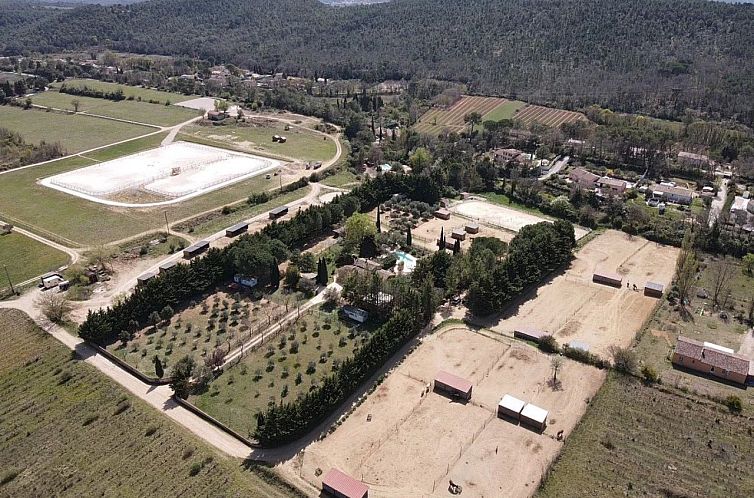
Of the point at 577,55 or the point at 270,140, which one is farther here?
the point at 577,55

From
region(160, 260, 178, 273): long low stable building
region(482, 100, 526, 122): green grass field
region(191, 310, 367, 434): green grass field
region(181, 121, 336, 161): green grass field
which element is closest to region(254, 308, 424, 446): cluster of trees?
region(191, 310, 367, 434): green grass field

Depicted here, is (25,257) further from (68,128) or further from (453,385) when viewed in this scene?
(68,128)

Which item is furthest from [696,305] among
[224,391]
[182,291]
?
[182,291]

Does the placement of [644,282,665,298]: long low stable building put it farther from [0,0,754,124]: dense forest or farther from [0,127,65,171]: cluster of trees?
[0,127,65,171]: cluster of trees

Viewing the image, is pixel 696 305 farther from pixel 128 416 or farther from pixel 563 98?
pixel 563 98

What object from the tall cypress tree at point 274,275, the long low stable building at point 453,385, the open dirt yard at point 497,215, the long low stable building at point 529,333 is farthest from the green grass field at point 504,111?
the long low stable building at point 453,385

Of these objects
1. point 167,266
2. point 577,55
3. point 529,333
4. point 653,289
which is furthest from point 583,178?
point 577,55
